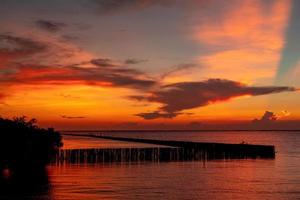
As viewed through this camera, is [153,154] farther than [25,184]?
Yes

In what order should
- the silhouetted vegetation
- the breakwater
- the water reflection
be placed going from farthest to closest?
the breakwater
the silhouetted vegetation
the water reflection

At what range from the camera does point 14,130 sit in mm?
62281

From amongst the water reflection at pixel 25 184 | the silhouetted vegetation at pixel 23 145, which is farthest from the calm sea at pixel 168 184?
the silhouetted vegetation at pixel 23 145

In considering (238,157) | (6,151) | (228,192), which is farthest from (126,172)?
(238,157)

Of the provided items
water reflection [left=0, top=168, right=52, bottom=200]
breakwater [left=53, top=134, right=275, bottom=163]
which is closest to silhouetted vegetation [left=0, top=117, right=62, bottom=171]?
water reflection [left=0, top=168, right=52, bottom=200]

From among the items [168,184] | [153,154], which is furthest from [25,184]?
[153,154]

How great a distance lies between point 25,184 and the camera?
158 feet

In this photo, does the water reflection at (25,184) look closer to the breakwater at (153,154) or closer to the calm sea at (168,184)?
the calm sea at (168,184)

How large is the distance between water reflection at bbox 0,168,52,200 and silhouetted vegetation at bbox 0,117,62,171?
1.67m

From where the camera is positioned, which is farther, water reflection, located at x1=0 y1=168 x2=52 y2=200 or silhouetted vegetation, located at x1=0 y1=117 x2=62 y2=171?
silhouetted vegetation, located at x1=0 y1=117 x2=62 y2=171

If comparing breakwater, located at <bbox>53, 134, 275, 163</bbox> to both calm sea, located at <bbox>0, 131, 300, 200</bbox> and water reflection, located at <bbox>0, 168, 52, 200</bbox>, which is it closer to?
calm sea, located at <bbox>0, 131, 300, 200</bbox>

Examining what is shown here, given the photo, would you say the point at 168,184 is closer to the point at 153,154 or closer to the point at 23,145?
the point at 23,145

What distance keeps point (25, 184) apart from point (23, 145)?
1457cm

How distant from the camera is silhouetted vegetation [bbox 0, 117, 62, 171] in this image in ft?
197
